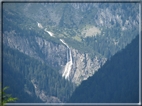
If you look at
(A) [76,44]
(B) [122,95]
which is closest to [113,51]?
(A) [76,44]

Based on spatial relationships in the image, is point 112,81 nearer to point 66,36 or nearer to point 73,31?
point 66,36

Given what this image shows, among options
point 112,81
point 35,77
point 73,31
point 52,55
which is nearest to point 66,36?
point 73,31

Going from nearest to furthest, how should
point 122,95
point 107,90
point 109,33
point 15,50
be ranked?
point 122,95, point 107,90, point 15,50, point 109,33

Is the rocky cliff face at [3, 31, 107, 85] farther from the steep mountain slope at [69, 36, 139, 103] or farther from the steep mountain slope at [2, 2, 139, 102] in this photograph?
the steep mountain slope at [69, 36, 139, 103]

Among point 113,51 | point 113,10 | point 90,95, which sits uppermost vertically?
point 113,10

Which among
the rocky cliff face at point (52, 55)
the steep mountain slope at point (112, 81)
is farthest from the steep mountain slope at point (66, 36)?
the steep mountain slope at point (112, 81)

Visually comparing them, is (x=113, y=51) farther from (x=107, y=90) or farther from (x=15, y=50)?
(x=15, y=50)

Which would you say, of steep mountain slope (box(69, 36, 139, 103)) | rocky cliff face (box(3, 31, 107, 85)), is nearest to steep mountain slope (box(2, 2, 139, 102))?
rocky cliff face (box(3, 31, 107, 85))
